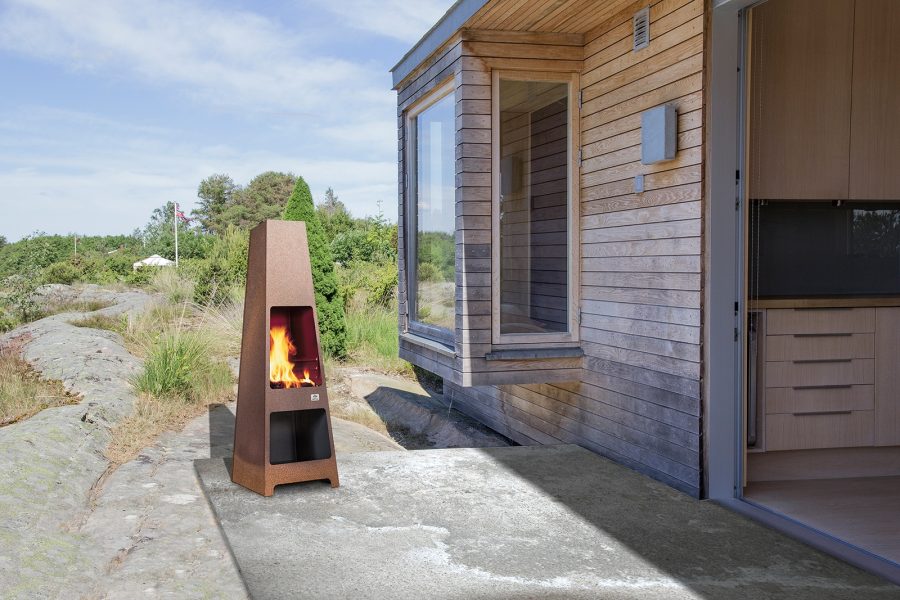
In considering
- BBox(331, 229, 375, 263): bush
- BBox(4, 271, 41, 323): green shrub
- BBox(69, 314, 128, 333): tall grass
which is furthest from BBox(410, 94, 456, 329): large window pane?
BBox(331, 229, 375, 263): bush

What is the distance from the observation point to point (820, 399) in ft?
13.1

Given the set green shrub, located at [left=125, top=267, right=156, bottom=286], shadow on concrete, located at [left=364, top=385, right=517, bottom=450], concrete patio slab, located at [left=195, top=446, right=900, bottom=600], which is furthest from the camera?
green shrub, located at [left=125, top=267, right=156, bottom=286]

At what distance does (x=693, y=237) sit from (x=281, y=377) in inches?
85.4

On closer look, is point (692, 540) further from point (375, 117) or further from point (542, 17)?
point (375, 117)

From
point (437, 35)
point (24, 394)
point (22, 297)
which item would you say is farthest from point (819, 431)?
point (22, 297)

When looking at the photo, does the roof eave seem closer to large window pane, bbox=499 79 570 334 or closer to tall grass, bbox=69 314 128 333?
large window pane, bbox=499 79 570 334

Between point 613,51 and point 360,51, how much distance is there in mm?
29489

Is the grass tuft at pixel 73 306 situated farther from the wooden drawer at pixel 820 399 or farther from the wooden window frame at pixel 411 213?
the wooden drawer at pixel 820 399

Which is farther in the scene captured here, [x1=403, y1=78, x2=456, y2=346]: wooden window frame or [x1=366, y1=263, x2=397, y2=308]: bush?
[x1=366, y1=263, x2=397, y2=308]: bush

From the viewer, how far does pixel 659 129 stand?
3.84 metres

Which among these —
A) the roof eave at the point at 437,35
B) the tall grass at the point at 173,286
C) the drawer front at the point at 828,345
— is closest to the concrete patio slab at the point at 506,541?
the drawer front at the point at 828,345

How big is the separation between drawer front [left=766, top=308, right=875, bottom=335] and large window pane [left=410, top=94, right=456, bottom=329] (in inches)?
82.3

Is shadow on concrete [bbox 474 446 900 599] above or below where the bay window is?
below

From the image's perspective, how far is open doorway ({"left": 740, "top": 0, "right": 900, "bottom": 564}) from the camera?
156 inches
